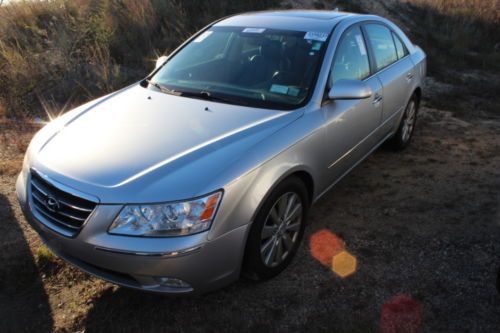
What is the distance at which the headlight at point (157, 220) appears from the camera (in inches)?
87.6

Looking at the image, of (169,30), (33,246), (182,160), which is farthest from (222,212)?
(169,30)

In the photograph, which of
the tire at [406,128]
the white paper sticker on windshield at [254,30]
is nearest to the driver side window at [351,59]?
the white paper sticker on windshield at [254,30]

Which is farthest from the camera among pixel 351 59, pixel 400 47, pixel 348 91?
pixel 400 47

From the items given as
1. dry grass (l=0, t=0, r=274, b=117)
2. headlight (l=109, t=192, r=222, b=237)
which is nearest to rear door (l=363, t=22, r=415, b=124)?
headlight (l=109, t=192, r=222, b=237)

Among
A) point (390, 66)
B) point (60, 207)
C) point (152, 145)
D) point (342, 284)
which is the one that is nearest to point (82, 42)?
point (390, 66)

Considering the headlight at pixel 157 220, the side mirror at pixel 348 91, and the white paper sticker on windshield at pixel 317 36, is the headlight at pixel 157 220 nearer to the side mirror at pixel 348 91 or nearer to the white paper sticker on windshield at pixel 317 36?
the side mirror at pixel 348 91

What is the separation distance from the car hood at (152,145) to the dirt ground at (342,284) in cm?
87

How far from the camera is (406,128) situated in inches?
198

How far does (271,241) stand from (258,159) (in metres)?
0.60

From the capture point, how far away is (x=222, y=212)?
2297 millimetres

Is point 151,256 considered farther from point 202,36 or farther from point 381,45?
point 381,45

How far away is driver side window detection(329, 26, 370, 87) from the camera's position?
3.37 meters

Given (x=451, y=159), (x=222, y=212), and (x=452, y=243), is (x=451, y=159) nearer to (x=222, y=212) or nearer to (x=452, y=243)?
(x=452, y=243)

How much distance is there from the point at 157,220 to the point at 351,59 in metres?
2.27
